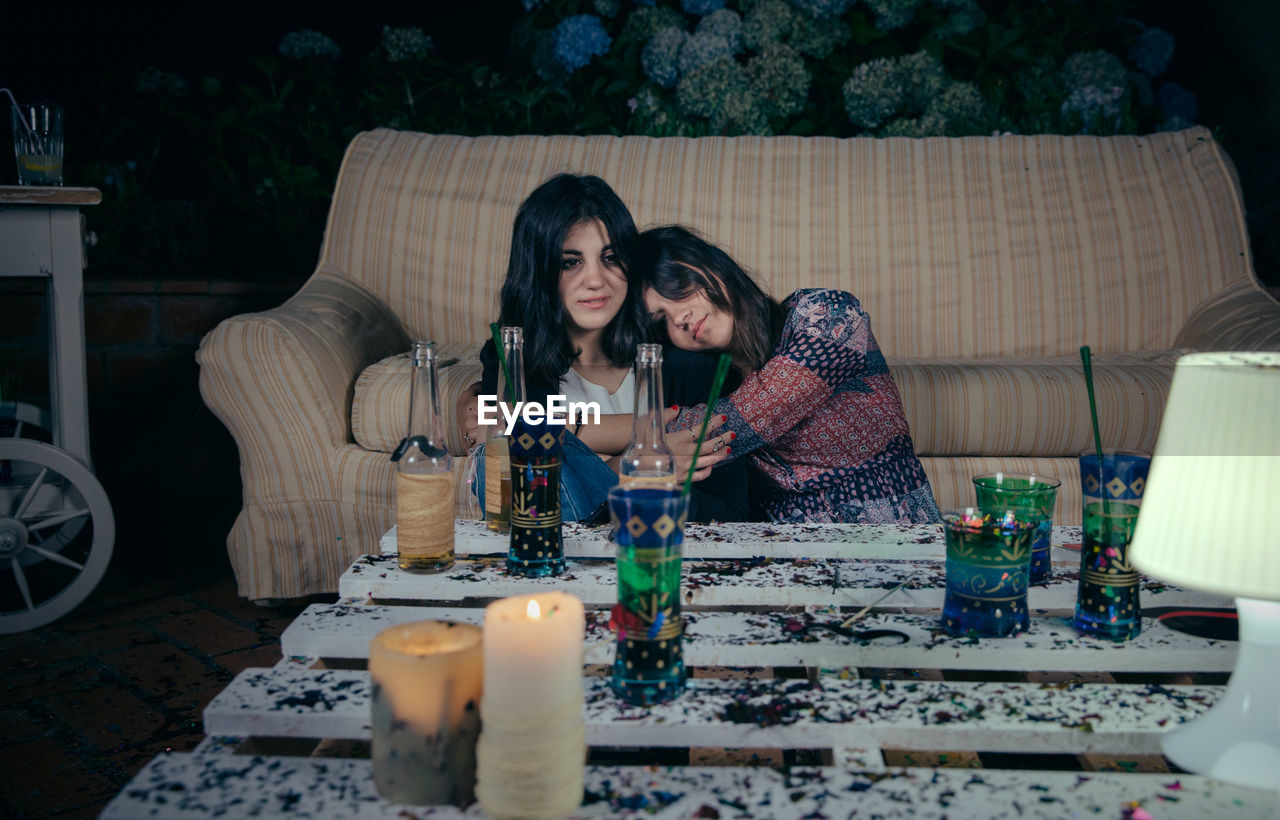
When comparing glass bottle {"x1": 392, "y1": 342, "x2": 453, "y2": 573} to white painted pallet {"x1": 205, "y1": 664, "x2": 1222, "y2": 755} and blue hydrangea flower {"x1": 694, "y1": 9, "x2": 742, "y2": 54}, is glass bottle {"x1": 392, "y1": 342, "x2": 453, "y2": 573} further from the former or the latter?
blue hydrangea flower {"x1": 694, "y1": 9, "x2": 742, "y2": 54}

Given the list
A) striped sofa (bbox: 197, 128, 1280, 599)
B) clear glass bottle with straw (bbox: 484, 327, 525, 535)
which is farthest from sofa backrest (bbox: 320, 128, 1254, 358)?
clear glass bottle with straw (bbox: 484, 327, 525, 535)

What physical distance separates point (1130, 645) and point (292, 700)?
65 centimetres

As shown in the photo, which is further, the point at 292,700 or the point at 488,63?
the point at 488,63

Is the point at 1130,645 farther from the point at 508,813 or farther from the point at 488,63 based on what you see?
the point at 488,63

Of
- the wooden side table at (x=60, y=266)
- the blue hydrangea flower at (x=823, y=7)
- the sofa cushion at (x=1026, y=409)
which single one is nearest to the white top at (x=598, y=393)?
the sofa cushion at (x=1026, y=409)

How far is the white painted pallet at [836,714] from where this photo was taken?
2.14 feet

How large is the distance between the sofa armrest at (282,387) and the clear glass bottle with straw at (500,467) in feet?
2.68

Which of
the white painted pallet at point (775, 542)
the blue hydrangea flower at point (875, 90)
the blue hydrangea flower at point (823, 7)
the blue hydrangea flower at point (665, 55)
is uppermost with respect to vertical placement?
the blue hydrangea flower at point (823, 7)

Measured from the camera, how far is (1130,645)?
800 mm

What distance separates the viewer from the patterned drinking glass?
3.14ft

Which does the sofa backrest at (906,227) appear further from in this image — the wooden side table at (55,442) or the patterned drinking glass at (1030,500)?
the patterned drinking glass at (1030,500)

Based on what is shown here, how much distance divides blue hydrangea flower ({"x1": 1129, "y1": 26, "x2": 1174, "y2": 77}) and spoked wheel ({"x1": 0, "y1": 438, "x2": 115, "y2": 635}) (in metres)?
2.90

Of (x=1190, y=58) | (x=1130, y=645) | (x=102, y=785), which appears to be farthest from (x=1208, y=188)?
(x=102, y=785)

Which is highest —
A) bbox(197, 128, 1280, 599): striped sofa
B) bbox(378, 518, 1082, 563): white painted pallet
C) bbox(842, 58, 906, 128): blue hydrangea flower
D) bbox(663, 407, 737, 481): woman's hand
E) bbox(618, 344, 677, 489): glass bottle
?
bbox(842, 58, 906, 128): blue hydrangea flower
